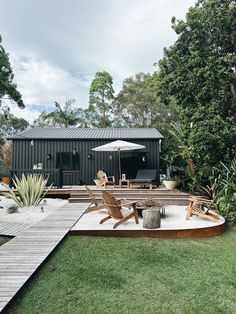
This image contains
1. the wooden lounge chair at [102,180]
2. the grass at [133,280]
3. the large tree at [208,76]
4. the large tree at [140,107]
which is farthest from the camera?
the large tree at [140,107]

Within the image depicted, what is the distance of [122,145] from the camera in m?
10.2

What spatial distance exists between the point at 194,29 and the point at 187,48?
0.65 metres

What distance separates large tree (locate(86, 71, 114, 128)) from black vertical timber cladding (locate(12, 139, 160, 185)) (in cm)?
1514

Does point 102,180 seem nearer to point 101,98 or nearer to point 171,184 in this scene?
point 171,184

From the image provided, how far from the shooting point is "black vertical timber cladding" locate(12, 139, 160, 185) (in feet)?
41.6

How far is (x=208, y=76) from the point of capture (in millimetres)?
8133

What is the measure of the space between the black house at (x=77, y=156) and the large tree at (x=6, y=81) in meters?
9.23

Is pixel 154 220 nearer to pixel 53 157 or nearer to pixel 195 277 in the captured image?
pixel 195 277

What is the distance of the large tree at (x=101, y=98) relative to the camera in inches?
1094

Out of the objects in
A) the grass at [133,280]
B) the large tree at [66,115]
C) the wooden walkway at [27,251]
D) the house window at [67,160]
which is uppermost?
the large tree at [66,115]

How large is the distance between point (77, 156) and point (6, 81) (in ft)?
37.9

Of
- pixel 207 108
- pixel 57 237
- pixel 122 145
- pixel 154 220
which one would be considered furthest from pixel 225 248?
pixel 122 145

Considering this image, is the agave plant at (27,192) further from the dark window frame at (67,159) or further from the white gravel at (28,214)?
the dark window frame at (67,159)

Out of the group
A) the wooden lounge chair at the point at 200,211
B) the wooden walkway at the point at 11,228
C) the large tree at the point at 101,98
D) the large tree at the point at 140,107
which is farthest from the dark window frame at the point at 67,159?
the large tree at the point at 101,98
